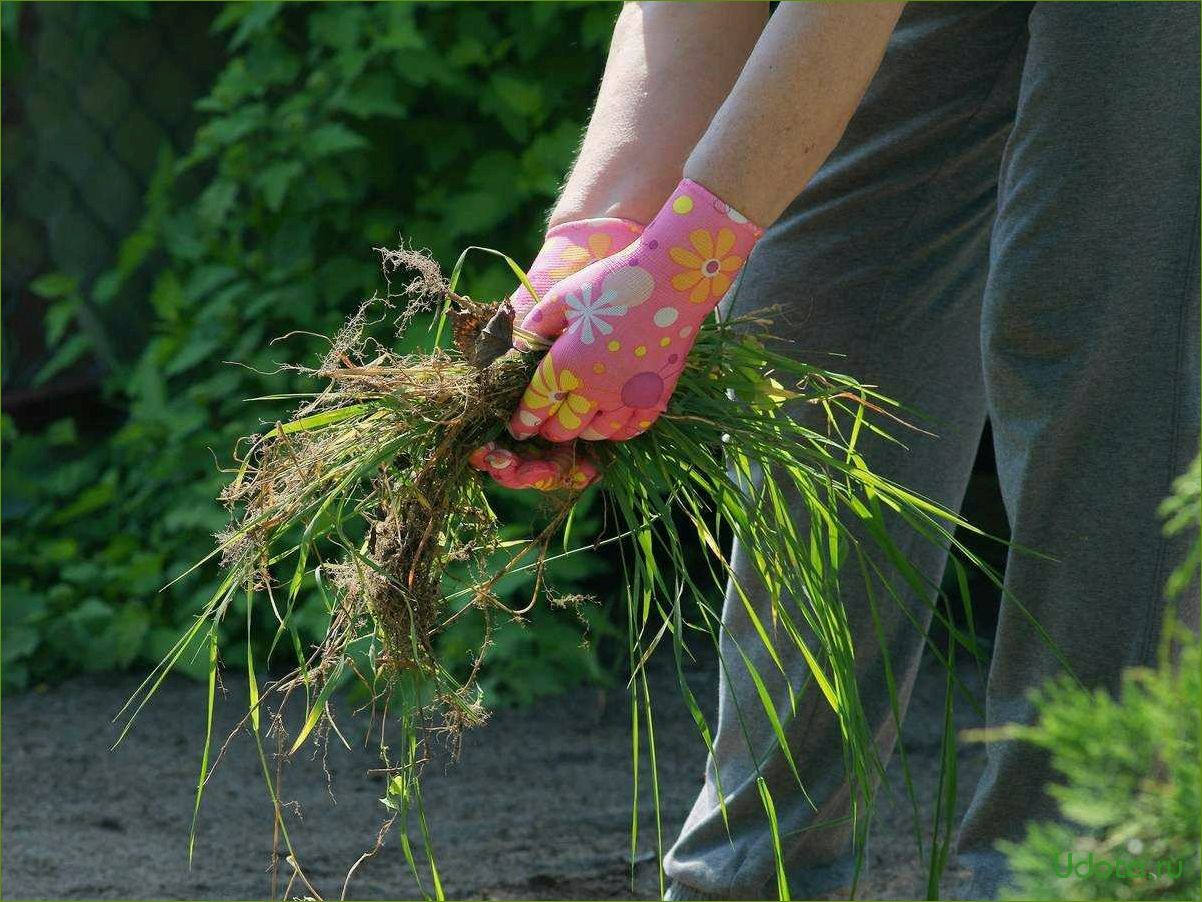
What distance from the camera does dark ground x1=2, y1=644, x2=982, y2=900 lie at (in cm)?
192

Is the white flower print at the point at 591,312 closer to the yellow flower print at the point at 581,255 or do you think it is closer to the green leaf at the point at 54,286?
the yellow flower print at the point at 581,255

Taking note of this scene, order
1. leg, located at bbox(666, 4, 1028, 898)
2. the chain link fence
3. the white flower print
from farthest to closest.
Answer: the chain link fence < leg, located at bbox(666, 4, 1028, 898) < the white flower print

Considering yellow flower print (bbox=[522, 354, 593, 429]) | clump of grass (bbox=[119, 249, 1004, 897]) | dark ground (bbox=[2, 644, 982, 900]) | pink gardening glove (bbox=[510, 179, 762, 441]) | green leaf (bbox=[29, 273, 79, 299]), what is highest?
pink gardening glove (bbox=[510, 179, 762, 441])

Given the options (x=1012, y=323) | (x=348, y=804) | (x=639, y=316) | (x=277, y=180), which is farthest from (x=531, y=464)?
(x=277, y=180)

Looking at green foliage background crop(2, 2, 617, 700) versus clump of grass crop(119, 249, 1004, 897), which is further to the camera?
green foliage background crop(2, 2, 617, 700)

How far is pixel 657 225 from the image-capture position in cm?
117

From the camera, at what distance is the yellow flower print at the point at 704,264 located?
1163 mm

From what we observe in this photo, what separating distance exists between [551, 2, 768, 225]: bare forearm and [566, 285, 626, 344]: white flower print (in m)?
0.20

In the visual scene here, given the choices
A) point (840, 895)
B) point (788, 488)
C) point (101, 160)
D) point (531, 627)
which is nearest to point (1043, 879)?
point (788, 488)

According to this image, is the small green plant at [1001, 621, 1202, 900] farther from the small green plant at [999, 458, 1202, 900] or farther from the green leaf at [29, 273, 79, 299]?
the green leaf at [29, 273, 79, 299]

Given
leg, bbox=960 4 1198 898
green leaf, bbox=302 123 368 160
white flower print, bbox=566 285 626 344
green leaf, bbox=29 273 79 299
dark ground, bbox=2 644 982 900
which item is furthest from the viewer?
green leaf, bbox=29 273 79 299

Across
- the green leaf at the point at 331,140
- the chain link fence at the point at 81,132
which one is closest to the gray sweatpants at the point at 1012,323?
the green leaf at the point at 331,140

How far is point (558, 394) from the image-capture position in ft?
3.86

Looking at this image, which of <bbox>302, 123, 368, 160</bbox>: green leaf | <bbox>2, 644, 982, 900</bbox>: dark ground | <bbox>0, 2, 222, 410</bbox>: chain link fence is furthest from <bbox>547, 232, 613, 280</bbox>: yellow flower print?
<bbox>0, 2, 222, 410</bbox>: chain link fence
